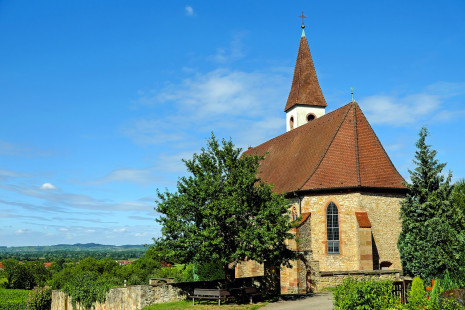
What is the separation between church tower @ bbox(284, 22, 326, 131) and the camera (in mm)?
40469

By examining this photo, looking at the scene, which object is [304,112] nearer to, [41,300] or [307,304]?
[307,304]

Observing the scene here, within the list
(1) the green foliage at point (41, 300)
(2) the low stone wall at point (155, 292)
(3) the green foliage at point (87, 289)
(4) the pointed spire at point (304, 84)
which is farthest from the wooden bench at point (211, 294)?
(4) the pointed spire at point (304, 84)

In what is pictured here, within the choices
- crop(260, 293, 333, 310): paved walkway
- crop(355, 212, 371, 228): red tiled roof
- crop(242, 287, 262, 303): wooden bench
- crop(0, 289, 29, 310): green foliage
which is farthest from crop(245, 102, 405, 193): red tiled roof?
crop(0, 289, 29, 310): green foliage

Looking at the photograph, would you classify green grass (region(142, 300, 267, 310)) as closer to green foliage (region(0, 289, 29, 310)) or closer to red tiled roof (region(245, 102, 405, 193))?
red tiled roof (region(245, 102, 405, 193))

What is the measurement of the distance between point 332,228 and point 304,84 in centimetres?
1857

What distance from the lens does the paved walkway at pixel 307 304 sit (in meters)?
18.4

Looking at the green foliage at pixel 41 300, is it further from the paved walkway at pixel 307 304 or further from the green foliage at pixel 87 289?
the paved walkway at pixel 307 304

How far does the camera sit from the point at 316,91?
1619 inches

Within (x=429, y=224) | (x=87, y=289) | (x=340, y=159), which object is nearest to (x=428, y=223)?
(x=429, y=224)

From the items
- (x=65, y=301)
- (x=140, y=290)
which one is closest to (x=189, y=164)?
(x=140, y=290)

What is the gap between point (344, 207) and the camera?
1046 inches

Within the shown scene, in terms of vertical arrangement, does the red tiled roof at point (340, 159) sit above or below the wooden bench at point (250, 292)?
above

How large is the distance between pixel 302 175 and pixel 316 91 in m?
14.8

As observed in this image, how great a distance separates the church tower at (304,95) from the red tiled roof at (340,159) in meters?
7.58
